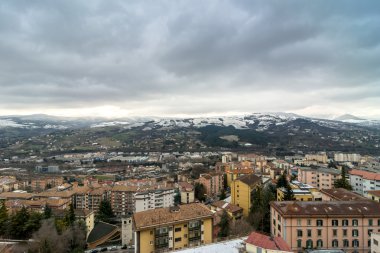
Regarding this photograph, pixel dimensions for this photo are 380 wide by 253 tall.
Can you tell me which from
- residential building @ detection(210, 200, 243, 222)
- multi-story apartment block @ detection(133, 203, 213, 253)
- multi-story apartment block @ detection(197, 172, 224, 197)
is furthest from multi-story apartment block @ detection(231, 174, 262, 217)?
multi-story apartment block @ detection(133, 203, 213, 253)

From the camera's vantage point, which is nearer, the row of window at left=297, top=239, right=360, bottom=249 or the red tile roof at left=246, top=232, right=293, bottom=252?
the red tile roof at left=246, top=232, right=293, bottom=252

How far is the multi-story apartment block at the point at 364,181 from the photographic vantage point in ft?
87.9

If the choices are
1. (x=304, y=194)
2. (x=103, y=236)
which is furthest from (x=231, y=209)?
(x=103, y=236)

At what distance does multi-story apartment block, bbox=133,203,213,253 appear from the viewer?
1463 cm

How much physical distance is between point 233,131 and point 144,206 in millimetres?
81594

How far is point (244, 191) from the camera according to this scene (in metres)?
26.0

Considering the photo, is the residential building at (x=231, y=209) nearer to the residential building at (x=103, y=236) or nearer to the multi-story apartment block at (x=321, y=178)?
the residential building at (x=103, y=236)

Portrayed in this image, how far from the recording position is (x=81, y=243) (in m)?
19.9

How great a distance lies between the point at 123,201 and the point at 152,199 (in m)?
4.71

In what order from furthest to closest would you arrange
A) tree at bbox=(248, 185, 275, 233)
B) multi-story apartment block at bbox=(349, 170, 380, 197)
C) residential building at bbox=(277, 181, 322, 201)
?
multi-story apartment block at bbox=(349, 170, 380, 197) < residential building at bbox=(277, 181, 322, 201) < tree at bbox=(248, 185, 275, 233)

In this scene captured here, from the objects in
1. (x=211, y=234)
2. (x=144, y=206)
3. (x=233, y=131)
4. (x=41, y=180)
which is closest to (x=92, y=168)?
(x=41, y=180)

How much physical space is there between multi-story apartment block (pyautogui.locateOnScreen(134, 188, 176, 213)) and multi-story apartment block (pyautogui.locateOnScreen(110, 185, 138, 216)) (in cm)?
310

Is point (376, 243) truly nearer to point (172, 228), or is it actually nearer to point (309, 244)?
point (309, 244)

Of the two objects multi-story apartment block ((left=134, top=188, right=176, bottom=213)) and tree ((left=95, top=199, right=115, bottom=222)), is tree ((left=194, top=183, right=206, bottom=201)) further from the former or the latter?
tree ((left=95, top=199, right=115, bottom=222))
